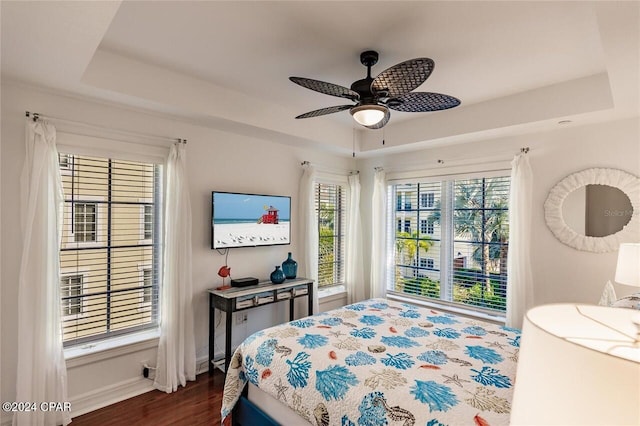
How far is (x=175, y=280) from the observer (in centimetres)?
310

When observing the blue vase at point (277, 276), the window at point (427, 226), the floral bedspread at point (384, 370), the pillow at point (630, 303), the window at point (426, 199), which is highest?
the window at point (426, 199)

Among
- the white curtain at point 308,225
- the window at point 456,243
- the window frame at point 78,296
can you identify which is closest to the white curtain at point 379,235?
the window at point 456,243

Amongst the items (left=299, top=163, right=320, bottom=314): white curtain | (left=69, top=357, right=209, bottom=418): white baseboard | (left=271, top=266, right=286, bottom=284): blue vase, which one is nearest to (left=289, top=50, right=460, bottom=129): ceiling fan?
(left=299, top=163, right=320, bottom=314): white curtain

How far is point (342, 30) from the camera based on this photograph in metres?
2.16

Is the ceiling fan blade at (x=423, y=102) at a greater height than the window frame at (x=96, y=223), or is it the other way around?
the ceiling fan blade at (x=423, y=102)

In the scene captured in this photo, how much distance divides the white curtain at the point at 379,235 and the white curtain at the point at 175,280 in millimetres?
2560

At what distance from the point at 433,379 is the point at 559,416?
1.42m

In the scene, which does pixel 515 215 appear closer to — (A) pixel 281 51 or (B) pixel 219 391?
(A) pixel 281 51

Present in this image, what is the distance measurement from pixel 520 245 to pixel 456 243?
0.82m

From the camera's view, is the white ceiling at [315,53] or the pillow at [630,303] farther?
the pillow at [630,303]

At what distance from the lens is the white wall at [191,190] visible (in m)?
2.41

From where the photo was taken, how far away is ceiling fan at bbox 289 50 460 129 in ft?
6.43

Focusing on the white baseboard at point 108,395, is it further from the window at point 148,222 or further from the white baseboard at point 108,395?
the window at point 148,222

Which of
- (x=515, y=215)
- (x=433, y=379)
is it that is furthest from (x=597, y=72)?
(x=433, y=379)
